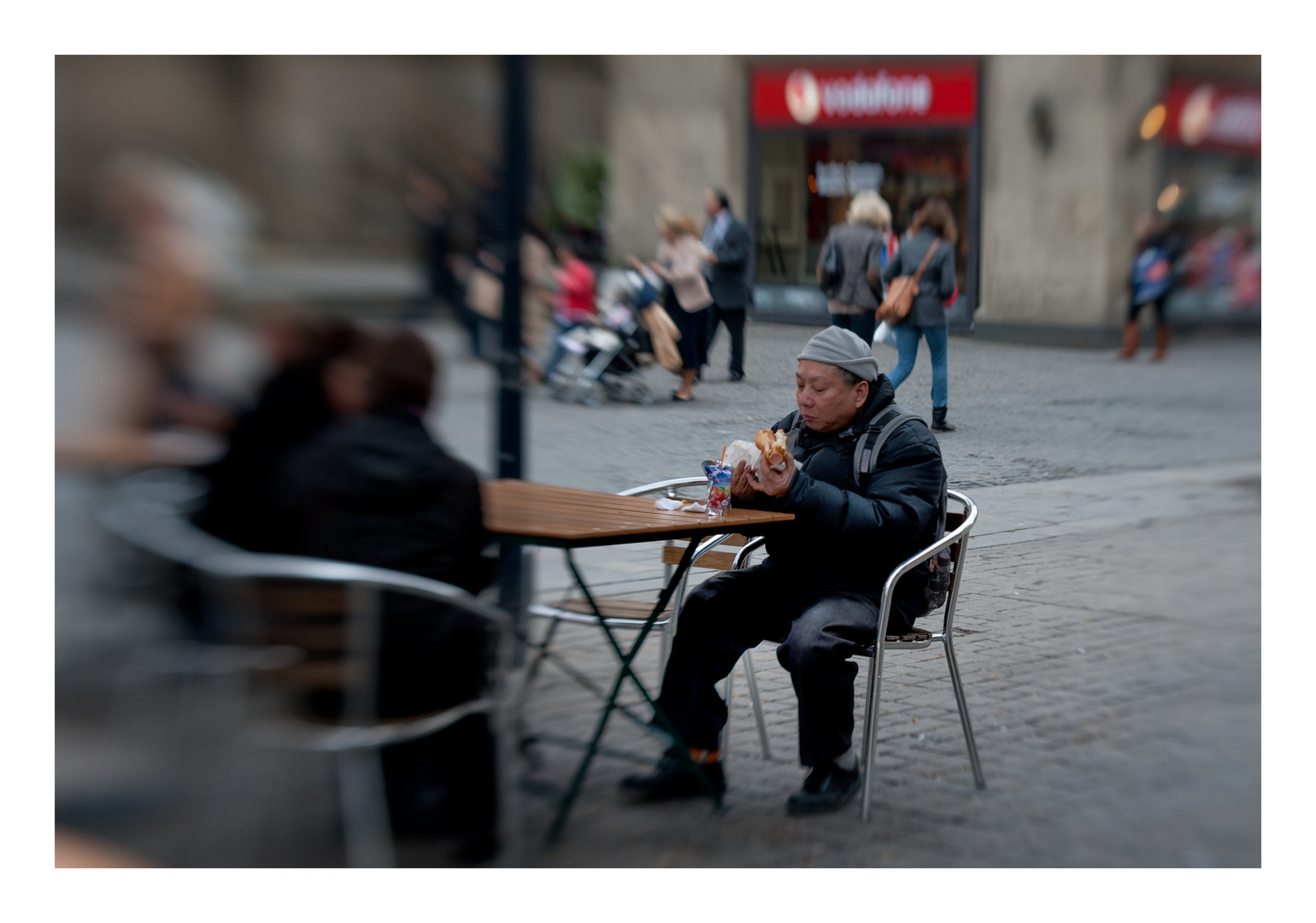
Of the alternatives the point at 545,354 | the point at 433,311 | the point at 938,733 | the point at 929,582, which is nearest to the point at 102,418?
the point at 433,311

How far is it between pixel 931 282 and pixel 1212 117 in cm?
100

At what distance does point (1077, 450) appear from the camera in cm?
499

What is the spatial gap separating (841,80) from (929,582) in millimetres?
1634

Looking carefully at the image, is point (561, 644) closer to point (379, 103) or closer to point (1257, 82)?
point (379, 103)

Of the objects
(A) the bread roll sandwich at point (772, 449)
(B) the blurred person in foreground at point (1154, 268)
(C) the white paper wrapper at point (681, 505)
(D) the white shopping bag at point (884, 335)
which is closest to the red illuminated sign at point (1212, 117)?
(B) the blurred person in foreground at point (1154, 268)

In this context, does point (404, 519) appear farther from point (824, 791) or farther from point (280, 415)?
point (824, 791)

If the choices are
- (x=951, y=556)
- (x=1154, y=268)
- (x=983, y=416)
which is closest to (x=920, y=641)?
(x=951, y=556)

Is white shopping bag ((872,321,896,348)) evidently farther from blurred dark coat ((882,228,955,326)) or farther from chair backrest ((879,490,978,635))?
chair backrest ((879,490,978,635))

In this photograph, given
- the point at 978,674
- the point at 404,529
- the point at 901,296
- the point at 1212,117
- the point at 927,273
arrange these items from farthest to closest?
the point at 978,674
the point at 927,273
the point at 901,296
the point at 1212,117
the point at 404,529

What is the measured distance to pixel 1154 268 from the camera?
4.61 meters

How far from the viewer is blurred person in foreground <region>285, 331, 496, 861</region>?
3.29 m

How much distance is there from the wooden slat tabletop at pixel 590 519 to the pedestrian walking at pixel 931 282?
1.03 meters

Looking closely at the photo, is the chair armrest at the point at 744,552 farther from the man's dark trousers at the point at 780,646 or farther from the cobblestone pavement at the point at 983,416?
the cobblestone pavement at the point at 983,416

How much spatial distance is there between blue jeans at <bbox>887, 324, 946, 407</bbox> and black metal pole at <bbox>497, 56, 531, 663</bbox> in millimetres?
1244
